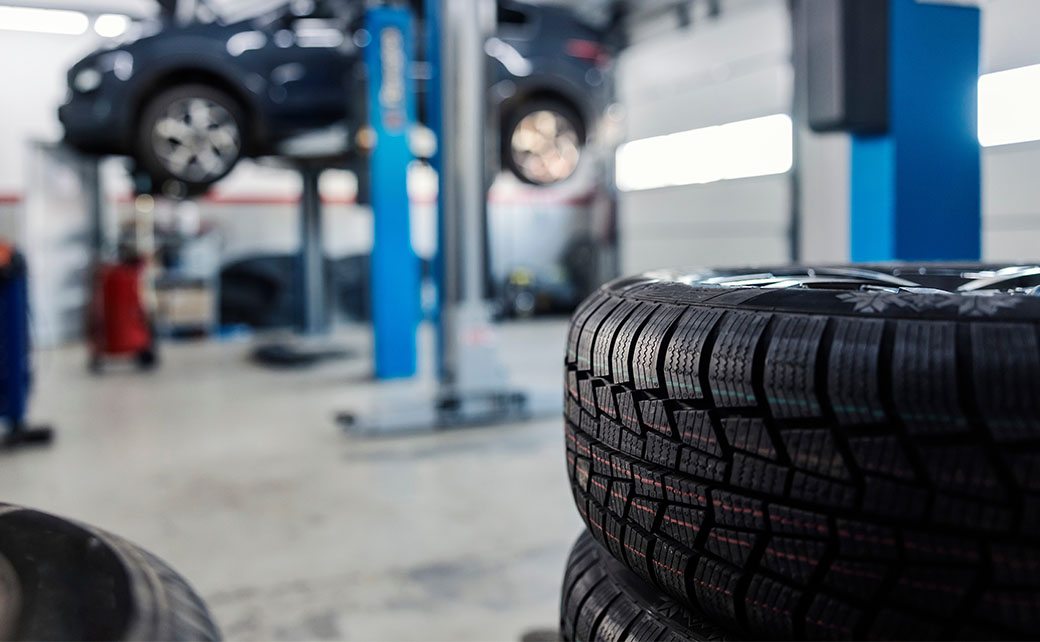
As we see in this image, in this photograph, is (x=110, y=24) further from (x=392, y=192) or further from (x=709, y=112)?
(x=709, y=112)

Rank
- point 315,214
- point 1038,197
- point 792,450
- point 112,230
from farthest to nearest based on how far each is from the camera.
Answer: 1. point 112,230
2. point 315,214
3. point 1038,197
4. point 792,450

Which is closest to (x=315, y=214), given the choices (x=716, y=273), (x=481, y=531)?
(x=481, y=531)

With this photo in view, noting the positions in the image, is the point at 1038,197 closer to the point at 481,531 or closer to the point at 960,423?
the point at 481,531

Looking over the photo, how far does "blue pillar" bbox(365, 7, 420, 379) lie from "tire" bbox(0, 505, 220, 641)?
14.3ft

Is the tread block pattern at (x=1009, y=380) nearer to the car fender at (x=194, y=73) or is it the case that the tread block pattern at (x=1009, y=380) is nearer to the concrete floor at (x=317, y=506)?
the concrete floor at (x=317, y=506)

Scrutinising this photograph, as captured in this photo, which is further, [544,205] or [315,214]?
[544,205]

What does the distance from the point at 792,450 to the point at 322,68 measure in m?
5.09

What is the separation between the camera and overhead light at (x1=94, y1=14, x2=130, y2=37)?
8297mm

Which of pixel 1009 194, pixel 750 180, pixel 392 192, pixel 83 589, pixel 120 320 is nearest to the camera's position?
pixel 83 589

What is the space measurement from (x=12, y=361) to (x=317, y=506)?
180 cm

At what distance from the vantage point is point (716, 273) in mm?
1329

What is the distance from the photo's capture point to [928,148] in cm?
180

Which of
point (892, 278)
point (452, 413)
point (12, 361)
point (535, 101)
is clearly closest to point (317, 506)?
point (452, 413)

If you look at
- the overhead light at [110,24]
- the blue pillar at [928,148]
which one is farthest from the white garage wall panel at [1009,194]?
the overhead light at [110,24]
